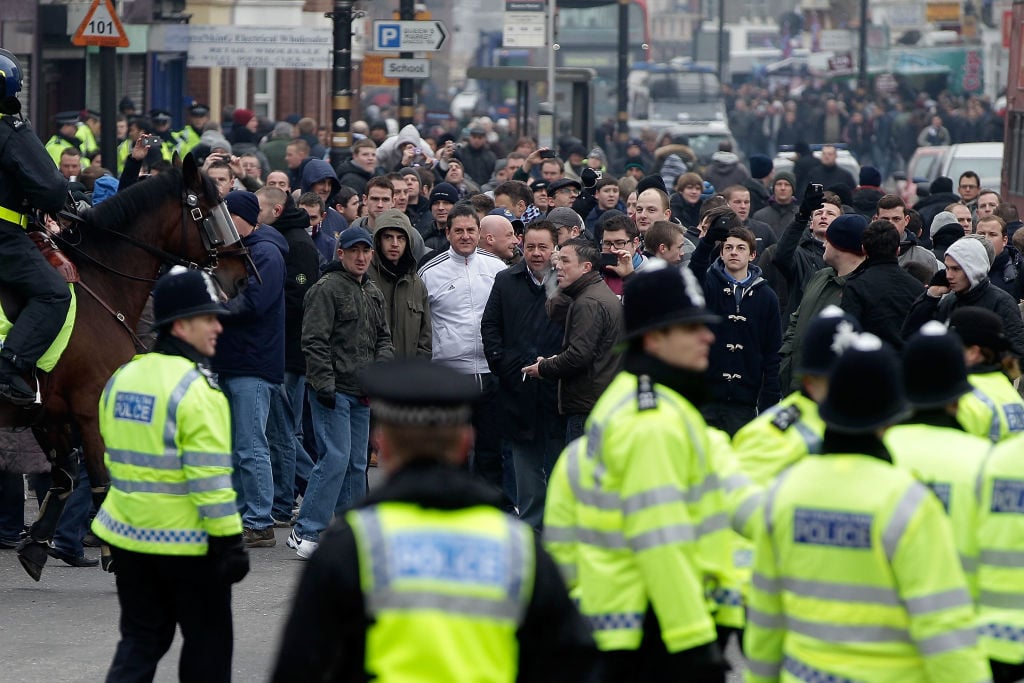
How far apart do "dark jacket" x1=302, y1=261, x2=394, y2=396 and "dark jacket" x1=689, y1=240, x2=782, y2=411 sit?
1856 mm

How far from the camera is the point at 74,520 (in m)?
10.1

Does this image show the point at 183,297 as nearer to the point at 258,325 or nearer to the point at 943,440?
the point at 943,440

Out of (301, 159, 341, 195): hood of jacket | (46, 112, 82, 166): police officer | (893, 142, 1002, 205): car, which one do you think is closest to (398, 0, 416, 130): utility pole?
(46, 112, 82, 166): police officer

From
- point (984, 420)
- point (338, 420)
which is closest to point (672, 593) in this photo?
point (984, 420)

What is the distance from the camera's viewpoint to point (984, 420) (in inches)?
253

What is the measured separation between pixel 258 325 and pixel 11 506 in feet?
5.80

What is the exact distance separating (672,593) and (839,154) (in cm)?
2799

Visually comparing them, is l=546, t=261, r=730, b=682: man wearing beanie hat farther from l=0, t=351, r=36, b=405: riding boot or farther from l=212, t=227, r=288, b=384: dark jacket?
l=212, t=227, r=288, b=384: dark jacket

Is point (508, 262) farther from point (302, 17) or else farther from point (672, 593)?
point (302, 17)

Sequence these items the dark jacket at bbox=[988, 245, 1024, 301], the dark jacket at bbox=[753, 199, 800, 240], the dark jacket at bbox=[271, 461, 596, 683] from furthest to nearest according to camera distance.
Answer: the dark jacket at bbox=[753, 199, 800, 240] → the dark jacket at bbox=[988, 245, 1024, 301] → the dark jacket at bbox=[271, 461, 596, 683]

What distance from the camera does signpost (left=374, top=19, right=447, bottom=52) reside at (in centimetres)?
2178

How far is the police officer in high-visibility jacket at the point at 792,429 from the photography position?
546 cm

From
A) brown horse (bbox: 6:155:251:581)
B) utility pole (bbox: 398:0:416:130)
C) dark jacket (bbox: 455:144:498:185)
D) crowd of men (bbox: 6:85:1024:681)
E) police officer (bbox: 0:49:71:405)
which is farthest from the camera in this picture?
dark jacket (bbox: 455:144:498:185)

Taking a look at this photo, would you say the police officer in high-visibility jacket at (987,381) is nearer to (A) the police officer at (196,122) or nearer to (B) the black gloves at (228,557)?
(B) the black gloves at (228,557)
